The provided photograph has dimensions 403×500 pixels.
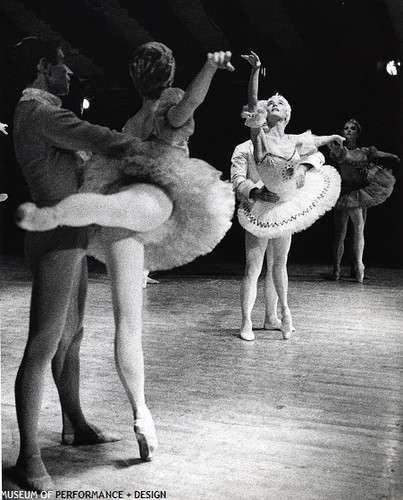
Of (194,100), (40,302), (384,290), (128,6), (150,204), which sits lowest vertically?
(384,290)

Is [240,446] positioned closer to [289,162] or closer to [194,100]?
[194,100]

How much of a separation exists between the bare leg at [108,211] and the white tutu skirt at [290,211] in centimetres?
189

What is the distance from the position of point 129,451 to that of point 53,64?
133 cm

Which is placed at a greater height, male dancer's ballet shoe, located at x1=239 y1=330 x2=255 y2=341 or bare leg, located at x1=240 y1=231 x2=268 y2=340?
bare leg, located at x1=240 y1=231 x2=268 y2=340

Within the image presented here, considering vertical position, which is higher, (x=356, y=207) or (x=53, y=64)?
(x=53, y=64)

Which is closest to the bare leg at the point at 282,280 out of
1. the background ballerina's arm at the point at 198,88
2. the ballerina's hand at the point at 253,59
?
the ballerina's hand at the point at 253,59

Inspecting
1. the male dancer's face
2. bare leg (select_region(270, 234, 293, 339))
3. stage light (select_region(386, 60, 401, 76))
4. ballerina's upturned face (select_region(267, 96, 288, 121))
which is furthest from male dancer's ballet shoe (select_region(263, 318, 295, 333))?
stage light (select_region(386, 60, 401, 76))

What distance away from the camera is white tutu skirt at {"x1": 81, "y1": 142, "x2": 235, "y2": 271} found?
2232 millimetres

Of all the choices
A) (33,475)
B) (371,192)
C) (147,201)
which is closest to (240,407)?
(33,475)

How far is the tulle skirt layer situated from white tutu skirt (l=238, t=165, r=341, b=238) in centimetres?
301

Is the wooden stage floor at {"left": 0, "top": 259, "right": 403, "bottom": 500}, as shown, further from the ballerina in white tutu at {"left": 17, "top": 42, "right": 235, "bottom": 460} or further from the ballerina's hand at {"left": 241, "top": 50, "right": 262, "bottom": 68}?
the ballerina's hand at {"left": 241, "top": 50, "right": 262, "bottom": 68}

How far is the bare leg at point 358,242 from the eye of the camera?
7.16 meters

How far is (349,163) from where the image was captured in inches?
289

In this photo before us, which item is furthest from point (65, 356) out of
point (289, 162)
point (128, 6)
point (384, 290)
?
point (384, 290)
